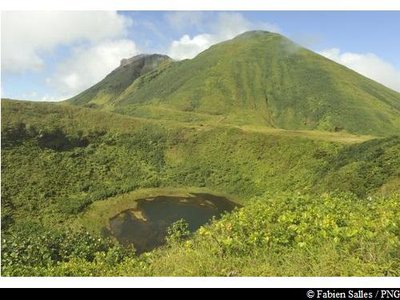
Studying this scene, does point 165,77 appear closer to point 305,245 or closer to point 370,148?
point 370,148

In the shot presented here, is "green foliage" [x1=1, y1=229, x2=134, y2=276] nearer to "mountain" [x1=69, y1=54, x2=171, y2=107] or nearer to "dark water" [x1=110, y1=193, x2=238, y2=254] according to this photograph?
"dark water" [x1=110, y1=193, x2=238, y2=254]

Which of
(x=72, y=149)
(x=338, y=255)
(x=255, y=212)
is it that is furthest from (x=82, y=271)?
(x=72, y=149)

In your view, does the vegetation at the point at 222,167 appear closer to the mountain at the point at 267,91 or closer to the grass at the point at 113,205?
the grass at the point at 113,205

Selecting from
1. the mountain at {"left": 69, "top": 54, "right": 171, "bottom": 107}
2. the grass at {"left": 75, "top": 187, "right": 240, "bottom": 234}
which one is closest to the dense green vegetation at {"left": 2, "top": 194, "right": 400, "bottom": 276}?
the grass at {"left": 75, "top": 187, "right": 240, "bottom": 234}

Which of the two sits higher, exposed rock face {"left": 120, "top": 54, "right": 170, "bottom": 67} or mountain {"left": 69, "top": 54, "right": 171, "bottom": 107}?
exposed rock face {"left": 120, "top": 54, "right": 170, "bottom": 67}

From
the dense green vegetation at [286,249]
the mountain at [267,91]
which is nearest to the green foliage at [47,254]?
the dense green vegetation at [286,249]

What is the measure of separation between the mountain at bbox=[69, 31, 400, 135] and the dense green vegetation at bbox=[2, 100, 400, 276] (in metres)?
32.6

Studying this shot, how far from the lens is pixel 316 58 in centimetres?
12744

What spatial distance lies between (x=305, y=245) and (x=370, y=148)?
128ft

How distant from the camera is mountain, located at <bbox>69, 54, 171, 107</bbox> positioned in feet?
499

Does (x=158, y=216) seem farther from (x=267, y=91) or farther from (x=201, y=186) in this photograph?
(x=267, y=91)

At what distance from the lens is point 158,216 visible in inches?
1531

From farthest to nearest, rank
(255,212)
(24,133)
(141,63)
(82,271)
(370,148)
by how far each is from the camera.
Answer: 1. (141,63)
2. (24,133)
3. (370,148)
4. (255,212)
5. (82,271)

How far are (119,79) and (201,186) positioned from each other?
113864 mm
